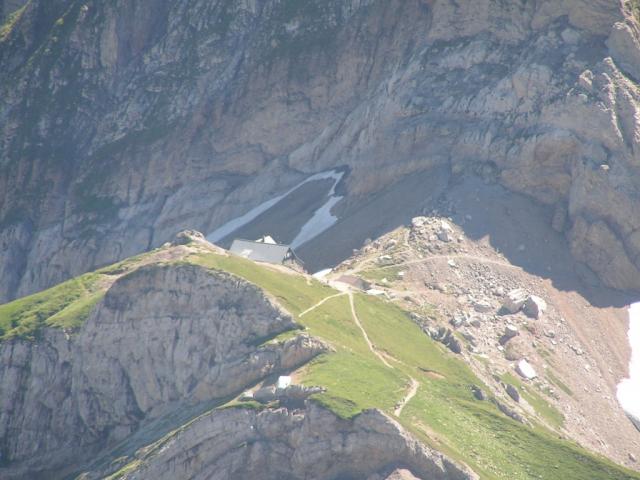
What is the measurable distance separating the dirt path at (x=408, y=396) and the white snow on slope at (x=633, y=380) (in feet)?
79.8

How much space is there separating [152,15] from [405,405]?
9347 centimetres

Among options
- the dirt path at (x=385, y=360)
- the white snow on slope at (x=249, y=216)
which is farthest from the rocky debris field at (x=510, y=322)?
the white snow on slope at (x=249, y=216)

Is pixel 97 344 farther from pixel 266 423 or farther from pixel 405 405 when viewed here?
pixel 405 405

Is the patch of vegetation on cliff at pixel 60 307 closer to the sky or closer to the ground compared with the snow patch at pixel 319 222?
closer to the sky

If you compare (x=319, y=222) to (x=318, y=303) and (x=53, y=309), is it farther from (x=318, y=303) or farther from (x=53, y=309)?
(x=53, y=309)

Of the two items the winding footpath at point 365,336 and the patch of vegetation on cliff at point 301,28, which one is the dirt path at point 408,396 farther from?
the patch of vegetation on cliff at point 301,28

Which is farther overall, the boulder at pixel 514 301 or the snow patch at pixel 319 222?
the snow patch at pixel 319 222

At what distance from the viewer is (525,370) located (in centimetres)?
8269

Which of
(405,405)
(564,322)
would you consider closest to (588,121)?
(564,322)

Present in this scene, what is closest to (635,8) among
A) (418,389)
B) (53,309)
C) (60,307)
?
(418,389)

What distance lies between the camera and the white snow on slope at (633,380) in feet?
278

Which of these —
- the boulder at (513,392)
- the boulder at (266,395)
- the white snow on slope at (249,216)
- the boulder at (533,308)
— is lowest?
the white snow on slope at (249,216)

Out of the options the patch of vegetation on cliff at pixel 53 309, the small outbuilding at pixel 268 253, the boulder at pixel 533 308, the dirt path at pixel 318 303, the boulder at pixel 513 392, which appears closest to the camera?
the dirt path at pixel 318 303

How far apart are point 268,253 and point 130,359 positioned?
2484 centimetres
